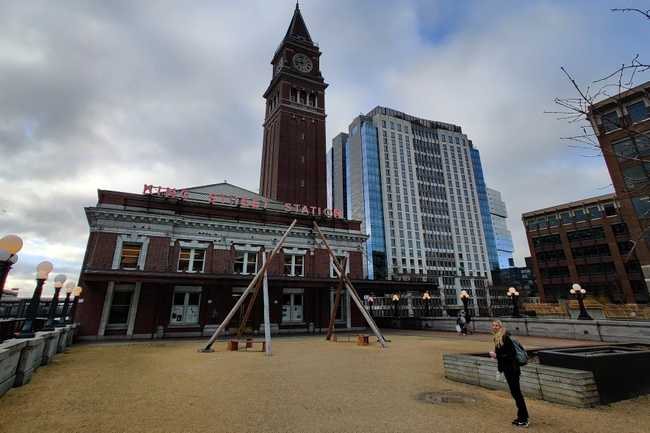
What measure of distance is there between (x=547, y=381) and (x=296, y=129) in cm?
4639

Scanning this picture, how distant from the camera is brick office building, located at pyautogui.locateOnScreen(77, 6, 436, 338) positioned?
25075mm

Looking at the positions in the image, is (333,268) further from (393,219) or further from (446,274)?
(446,274)

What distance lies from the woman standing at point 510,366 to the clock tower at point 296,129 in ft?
130

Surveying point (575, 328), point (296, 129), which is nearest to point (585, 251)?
point (575, 328)

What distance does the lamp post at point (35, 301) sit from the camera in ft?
33.9

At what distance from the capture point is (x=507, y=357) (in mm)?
6566

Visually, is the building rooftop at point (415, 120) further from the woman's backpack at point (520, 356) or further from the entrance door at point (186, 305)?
the woman's backpack at point (520, 356)

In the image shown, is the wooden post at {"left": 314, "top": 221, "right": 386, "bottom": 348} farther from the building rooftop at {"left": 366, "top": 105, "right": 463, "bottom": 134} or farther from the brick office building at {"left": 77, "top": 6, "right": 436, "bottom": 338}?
the building rooftop at {"left": 366, "top": 105, "right": 463, "bottom": 134}

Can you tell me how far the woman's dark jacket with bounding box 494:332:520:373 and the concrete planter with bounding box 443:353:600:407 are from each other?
1.93m

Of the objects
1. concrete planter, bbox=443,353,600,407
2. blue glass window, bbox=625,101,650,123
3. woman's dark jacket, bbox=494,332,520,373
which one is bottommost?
concrete planter, bbox=443,353,600,407

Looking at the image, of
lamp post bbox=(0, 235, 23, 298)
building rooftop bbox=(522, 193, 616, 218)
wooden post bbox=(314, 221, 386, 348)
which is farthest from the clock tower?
building rooftop bbox=(522, 193, 616, 218)

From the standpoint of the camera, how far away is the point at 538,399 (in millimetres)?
7664

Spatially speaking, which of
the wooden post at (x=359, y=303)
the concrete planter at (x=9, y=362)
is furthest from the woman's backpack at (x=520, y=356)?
the wooden post at (x=359, y=303)

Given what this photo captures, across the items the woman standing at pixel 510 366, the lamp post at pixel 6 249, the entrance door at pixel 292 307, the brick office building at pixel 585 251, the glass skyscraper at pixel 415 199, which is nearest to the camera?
the woman standing at pixel 510 366
